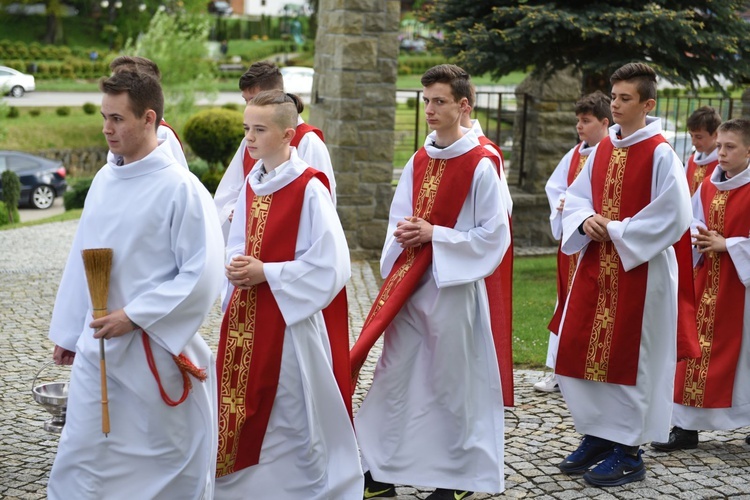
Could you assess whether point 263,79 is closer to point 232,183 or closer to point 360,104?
point 232,183

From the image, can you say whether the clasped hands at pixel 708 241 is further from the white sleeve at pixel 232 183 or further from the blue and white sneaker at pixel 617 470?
the white sleeve at pixel 232 183

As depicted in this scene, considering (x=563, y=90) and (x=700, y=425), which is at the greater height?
(x=563, y=90)

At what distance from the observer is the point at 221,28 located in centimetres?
6656

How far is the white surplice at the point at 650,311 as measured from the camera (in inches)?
207

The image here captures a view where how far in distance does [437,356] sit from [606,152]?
1.49m

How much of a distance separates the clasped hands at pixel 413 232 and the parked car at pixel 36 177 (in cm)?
2097

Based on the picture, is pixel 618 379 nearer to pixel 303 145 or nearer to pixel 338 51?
pixel 303 145

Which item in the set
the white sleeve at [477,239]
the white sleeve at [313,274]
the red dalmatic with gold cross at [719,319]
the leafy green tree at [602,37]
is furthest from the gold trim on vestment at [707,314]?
the leafy green tree at [602,37]

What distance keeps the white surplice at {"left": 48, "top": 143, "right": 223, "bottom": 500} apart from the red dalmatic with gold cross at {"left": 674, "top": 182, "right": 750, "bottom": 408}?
10.6ft

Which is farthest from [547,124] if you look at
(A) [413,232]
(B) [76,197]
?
(B) [76,197]

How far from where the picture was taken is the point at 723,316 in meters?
6.09

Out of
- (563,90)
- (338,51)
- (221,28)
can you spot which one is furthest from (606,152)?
(221,28)

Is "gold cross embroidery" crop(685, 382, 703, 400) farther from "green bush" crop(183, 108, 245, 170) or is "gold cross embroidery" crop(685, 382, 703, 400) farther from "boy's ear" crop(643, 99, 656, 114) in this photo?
"green bush" crop(183, 108, 245, 170)

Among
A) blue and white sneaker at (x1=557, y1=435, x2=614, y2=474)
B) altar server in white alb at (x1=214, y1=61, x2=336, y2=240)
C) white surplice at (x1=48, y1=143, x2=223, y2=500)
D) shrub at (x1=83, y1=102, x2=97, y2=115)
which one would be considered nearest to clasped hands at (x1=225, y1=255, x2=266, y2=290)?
white surplice at (x1=48, y1=143, x2=223, y2=500)
